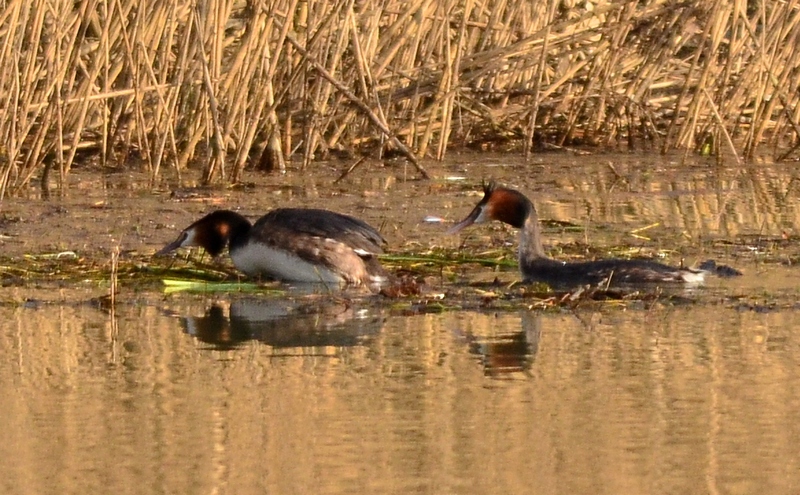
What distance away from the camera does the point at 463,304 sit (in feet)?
23.2

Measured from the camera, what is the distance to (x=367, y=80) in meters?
11.8

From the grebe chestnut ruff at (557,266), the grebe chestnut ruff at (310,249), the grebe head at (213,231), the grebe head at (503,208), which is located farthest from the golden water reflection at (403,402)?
the grebe head at (503,208)

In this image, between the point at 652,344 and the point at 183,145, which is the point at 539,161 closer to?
the point at 183,145

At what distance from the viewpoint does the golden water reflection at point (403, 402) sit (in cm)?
438

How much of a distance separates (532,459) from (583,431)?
34 cm

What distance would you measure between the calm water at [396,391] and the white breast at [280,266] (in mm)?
398

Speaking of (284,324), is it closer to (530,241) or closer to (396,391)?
(396,391)

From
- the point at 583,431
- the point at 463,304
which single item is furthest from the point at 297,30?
the point at 583,431

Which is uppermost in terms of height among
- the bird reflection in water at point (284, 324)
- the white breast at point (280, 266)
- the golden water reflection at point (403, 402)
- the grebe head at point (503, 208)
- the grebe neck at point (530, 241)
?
the grebe head at point (503, 208)

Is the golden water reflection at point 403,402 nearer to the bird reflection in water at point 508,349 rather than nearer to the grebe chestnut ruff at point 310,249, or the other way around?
the bird reflection in water at point 508,349

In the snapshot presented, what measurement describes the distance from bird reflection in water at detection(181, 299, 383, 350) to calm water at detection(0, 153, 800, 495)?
2 cm

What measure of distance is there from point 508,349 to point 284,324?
102 cm

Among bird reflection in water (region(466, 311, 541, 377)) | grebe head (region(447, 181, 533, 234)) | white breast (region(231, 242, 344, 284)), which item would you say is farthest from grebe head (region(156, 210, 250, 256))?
bird reflection in water (region(466, 311, 541, 377))

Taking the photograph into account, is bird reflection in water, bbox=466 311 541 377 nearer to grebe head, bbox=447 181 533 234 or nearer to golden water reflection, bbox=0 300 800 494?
golden water reflection, bbox=0 300 800 494
